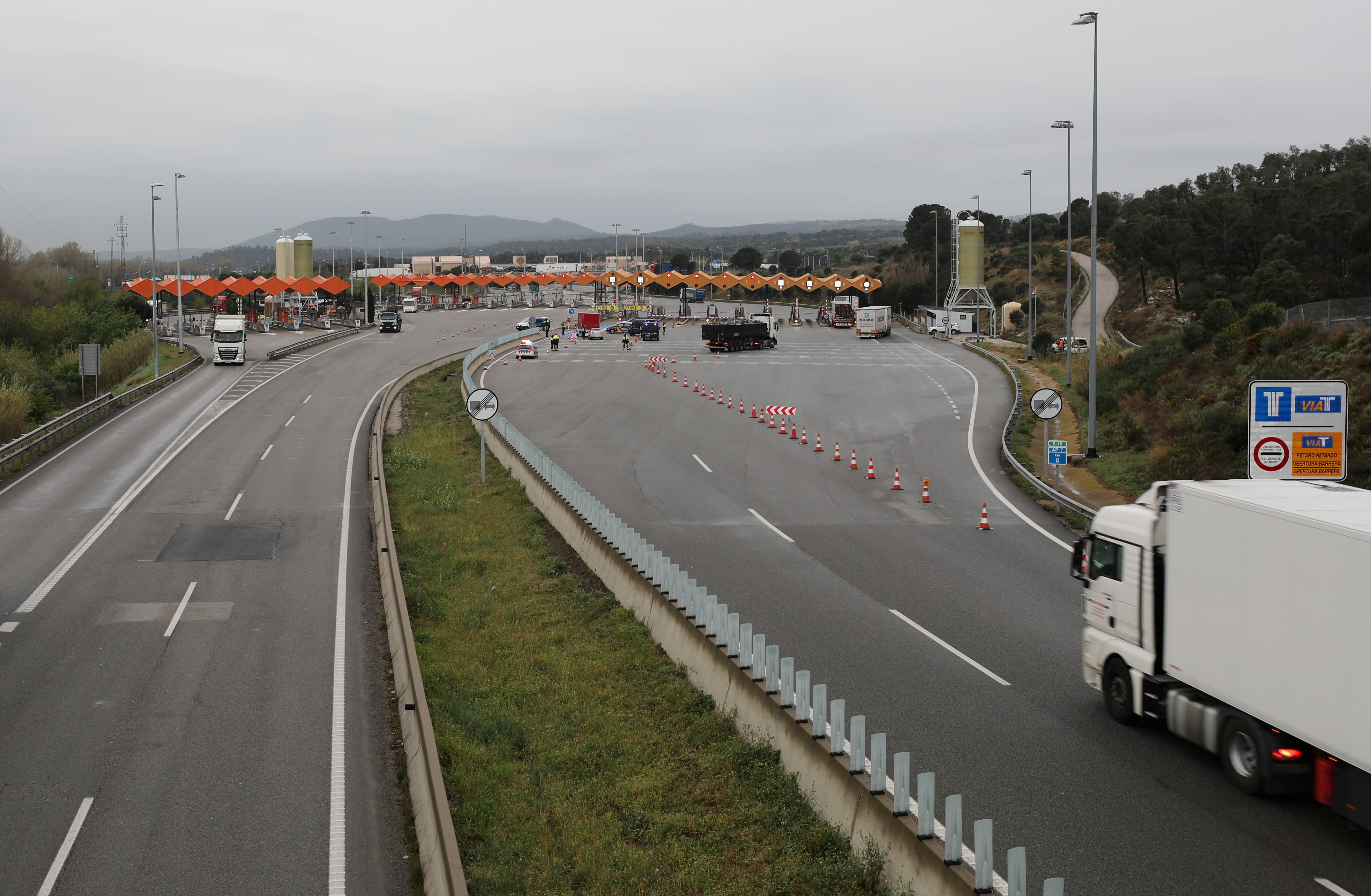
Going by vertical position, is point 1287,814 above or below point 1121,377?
below

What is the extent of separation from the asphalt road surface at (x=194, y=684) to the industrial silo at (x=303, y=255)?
96.4 m

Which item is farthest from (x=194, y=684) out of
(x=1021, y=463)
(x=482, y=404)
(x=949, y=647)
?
(x=1021, y=463)

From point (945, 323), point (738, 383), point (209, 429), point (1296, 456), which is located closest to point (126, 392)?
point (209, 429)

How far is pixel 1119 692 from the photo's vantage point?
39.3 ft

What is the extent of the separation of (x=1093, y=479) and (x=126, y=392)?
35.8 meters

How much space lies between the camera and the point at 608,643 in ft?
53.0

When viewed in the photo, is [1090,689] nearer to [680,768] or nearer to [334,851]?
[680,768]

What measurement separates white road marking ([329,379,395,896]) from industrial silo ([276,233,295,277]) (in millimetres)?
107969

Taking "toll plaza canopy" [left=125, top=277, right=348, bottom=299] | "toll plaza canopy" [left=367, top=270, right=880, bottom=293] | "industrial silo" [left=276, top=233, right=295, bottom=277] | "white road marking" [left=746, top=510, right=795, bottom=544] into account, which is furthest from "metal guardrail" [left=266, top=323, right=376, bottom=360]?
"white road marking" [left=746, top=510, right=795, bottom=544]

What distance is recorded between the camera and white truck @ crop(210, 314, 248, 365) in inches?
2218

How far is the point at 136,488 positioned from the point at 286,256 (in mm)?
102282

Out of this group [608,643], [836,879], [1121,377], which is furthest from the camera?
[1121,377]

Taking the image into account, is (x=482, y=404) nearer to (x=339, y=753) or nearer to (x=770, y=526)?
(x=770, y=526)

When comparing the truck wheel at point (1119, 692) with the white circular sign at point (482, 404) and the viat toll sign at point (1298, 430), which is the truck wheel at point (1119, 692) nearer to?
the viat toll sign at point (1298, 430)
